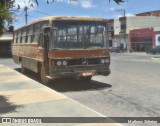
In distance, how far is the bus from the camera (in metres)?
14.0

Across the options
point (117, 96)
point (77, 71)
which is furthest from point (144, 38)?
point (117, 96)

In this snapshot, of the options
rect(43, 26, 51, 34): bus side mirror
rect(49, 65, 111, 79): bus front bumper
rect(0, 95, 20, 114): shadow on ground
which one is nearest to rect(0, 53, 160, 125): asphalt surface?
rect(49, 65, 111, 79): bus front bumper

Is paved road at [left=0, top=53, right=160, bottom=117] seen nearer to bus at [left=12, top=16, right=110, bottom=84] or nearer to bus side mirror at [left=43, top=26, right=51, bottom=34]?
bus at [left=12, top=16, right=110, bottom=84]

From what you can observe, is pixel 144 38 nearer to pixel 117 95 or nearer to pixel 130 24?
pixel 130 24

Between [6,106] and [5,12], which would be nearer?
[5,12]

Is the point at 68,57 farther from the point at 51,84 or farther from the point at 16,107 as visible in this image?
the point at 16,107

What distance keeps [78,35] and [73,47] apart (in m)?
0.57

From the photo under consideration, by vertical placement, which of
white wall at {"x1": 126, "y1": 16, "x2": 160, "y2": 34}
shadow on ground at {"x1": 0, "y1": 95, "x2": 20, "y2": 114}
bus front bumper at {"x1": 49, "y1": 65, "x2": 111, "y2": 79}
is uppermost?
white wall at {"x1": 126, "y1": 16, "x2": 160, "y2": 34}

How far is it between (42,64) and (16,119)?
6.92 metres

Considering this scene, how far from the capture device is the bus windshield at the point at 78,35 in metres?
14.1

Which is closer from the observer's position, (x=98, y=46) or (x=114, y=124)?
(x=114, y=124)

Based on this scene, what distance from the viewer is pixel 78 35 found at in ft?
47.6

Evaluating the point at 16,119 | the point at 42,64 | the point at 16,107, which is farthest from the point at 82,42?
the point at 16,119

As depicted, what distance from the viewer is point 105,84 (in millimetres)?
15906
